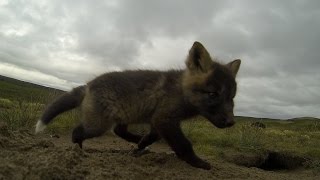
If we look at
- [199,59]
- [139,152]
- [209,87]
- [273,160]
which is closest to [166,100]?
[209,87]

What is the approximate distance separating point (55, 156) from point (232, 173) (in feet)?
10.3

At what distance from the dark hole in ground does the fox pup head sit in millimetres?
5145

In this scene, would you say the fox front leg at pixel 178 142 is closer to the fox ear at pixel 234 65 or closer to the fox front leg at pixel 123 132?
the fox front leg at pixel 123 132

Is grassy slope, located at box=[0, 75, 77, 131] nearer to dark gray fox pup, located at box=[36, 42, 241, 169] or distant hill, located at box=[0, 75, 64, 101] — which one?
distant hill, located at box=[0, 75, 64, 101]

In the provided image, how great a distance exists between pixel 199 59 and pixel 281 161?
18.9 ft

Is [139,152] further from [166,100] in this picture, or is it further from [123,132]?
[166,100]

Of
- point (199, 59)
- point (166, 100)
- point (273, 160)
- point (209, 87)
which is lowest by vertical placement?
point (273, 160)

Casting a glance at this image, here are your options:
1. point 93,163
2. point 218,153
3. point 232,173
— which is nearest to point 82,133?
point 93,163

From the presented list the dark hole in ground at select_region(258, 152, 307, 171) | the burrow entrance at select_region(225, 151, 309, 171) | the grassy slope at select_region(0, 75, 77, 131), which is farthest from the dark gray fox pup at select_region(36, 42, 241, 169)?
the dark hole in ground at select_region(258, 152, 307, 171)

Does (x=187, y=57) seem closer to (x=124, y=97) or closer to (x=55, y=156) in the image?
(x=124, y=97)

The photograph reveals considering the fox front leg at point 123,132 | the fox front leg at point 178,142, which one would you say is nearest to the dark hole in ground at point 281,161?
the fox front leg at point 123,132

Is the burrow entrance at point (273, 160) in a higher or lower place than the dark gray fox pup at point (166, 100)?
lower

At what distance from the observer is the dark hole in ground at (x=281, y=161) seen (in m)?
10.9

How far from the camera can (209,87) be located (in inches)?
250
